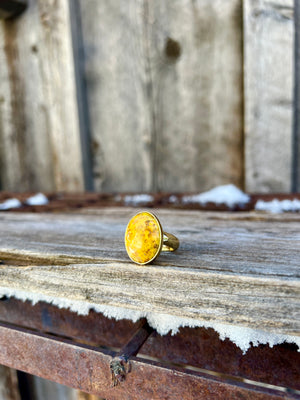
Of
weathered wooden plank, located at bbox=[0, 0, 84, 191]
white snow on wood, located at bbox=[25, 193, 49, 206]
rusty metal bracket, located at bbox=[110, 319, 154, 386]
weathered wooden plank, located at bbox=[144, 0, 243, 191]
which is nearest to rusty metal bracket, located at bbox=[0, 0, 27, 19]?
weathered wooden plank, located at bbox=[0, 0, 84, 191]

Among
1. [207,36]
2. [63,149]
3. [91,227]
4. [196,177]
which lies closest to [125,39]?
[207,36]

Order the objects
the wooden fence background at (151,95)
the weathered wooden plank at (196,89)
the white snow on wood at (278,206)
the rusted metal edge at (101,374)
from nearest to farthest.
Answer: the rusted metal edge at (101,374) → the white snow on wood at (278,206) → the wooden fence background at (151,95) → the weathered wooden plank at (196,89)

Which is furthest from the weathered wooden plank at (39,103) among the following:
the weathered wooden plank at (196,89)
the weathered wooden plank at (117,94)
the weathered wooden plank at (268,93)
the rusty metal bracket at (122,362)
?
the rusty metal bracket at (122,362)

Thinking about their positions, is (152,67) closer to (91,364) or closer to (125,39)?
(125,39)

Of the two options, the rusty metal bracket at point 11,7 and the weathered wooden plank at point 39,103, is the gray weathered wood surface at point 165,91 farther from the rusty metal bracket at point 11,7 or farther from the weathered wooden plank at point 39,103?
the rusty metal bracket at point 11,7

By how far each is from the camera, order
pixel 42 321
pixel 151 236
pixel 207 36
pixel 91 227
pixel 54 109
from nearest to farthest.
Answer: pixel 151 236, pixel 42 321, pixel 91 227, pixel 207 36, pixel 54 109

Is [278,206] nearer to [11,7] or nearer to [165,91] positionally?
[165,91]
